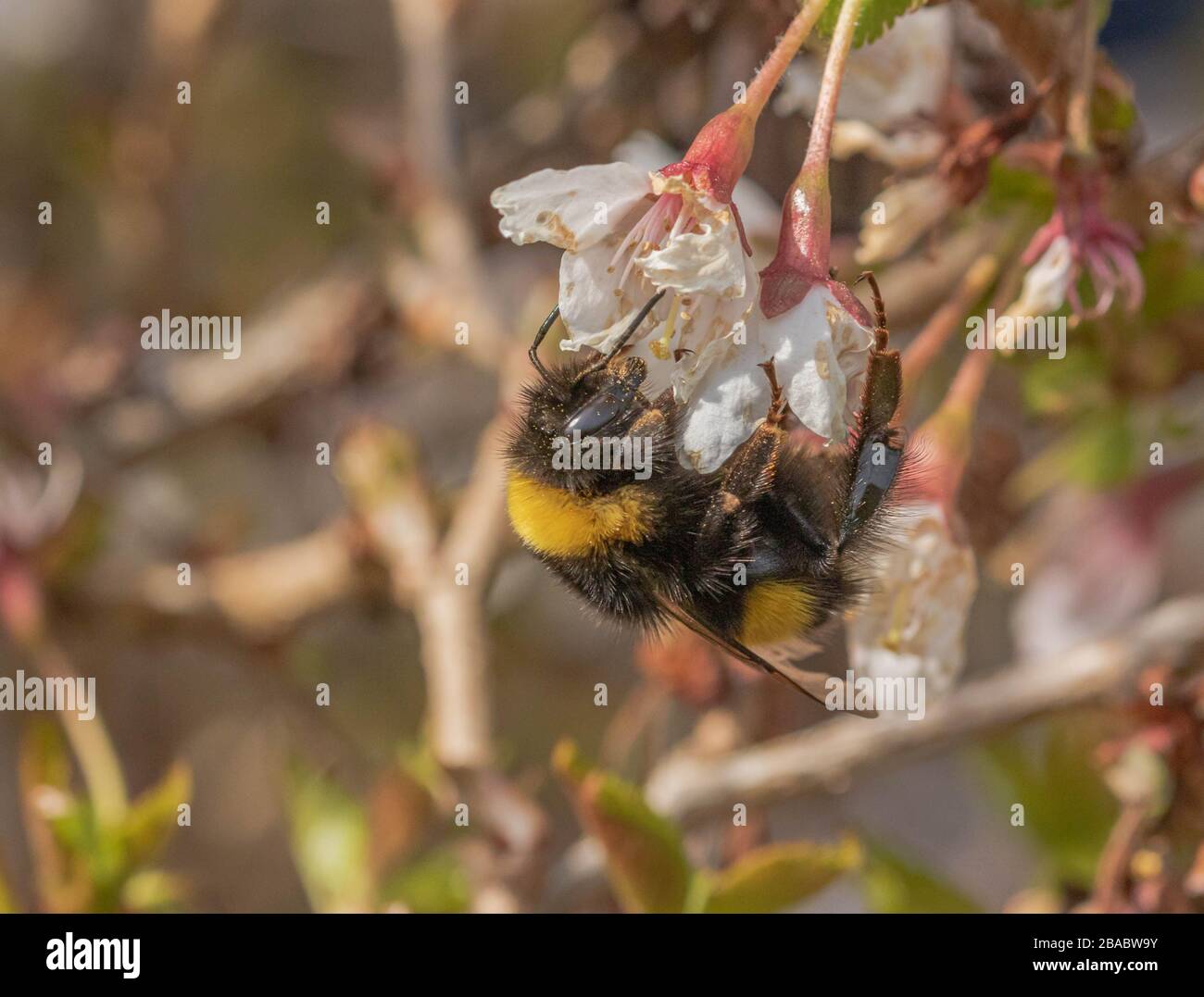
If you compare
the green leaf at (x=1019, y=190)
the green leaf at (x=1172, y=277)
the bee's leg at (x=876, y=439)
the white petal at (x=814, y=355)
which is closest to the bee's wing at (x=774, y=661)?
the bee's leg at (x=876, y=439)

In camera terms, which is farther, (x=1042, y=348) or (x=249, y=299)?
(x=249, y=299)

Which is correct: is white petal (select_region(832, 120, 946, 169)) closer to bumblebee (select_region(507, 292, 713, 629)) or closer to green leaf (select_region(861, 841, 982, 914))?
bumblebee (select_region(507, 292, 713, 629))

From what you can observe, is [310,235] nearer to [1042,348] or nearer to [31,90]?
[31,90]

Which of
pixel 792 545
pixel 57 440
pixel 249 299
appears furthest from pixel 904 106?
pixel 249 299

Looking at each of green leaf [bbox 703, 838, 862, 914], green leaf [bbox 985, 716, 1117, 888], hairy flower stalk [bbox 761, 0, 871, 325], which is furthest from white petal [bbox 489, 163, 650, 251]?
green leaf [bbox 985, 716, 1117, 888]
